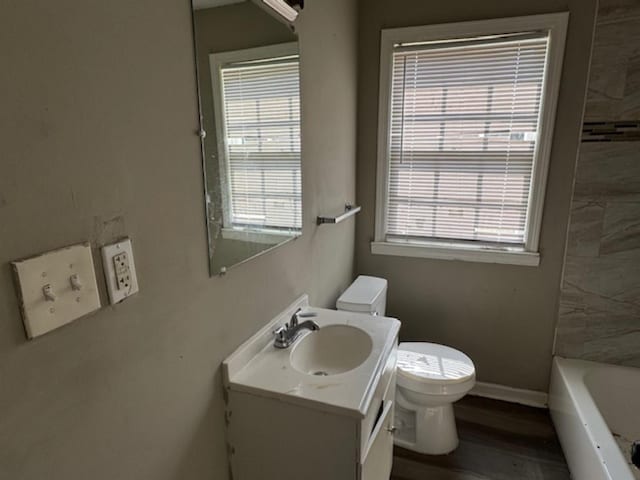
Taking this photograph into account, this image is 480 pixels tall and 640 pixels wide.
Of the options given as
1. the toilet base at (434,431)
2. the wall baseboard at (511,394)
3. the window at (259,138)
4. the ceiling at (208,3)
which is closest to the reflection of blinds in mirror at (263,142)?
the window at (259,138)

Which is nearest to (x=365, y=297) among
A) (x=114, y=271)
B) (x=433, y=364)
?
(x=433, y=364)

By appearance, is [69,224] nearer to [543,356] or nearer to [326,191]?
[326,191]

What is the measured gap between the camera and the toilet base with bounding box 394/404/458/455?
195 cm

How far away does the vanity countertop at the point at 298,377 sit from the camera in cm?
108

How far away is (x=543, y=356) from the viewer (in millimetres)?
2275

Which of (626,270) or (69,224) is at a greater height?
(69,224)

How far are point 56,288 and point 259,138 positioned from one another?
2.78 feet

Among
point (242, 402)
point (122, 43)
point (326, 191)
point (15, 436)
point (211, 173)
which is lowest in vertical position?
point (242, 402)

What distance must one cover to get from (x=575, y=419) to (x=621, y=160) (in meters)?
1.31

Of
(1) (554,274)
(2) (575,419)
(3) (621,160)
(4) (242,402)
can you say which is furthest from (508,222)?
(4) (242,402)

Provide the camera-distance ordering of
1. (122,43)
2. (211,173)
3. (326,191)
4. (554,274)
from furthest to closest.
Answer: (554,274) → (326,191) → (211,173) → (122,43)

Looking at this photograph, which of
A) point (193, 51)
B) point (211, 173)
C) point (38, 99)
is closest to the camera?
point (38, 99)

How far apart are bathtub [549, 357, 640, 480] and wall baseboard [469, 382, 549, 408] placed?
8 centimetres

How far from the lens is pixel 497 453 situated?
1955 mm
